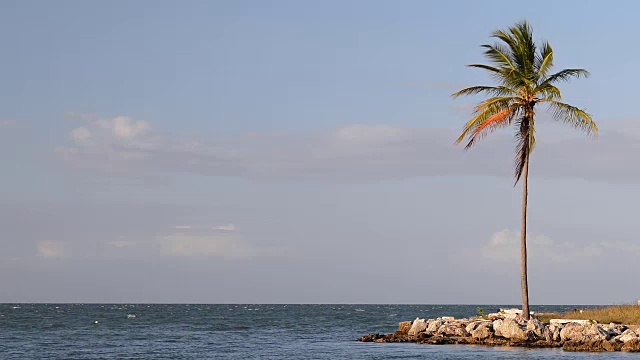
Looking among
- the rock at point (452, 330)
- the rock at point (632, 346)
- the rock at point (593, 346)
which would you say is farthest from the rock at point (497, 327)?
the rock at point (632, 346)

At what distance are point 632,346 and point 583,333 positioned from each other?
2.65 m

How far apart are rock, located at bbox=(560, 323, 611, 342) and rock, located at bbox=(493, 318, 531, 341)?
6.01 ft

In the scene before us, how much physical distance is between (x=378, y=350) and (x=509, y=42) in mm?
17899

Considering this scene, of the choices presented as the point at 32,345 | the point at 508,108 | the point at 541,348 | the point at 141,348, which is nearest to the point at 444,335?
the point at 541,348

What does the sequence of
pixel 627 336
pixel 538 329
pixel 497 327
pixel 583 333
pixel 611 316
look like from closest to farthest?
pixel 627 336 < pixel 583 333 < pixel 538 329 < pixel 497 327 < pixel 611 316

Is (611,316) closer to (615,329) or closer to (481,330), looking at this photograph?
(615,329)

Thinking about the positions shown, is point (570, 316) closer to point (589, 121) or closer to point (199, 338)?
point (589, 121)


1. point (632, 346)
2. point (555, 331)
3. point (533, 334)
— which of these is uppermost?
point (555, 331)

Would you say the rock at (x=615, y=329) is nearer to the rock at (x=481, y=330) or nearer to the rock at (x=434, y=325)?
the rock at (x=481, y=330)

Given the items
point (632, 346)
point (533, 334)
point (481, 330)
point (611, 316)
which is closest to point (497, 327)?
point (481, 330)

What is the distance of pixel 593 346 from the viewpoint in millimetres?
41812

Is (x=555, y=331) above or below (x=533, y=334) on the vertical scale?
above

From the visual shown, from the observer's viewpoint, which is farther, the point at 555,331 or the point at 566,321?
the point at 566,321

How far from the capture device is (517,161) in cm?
4741
